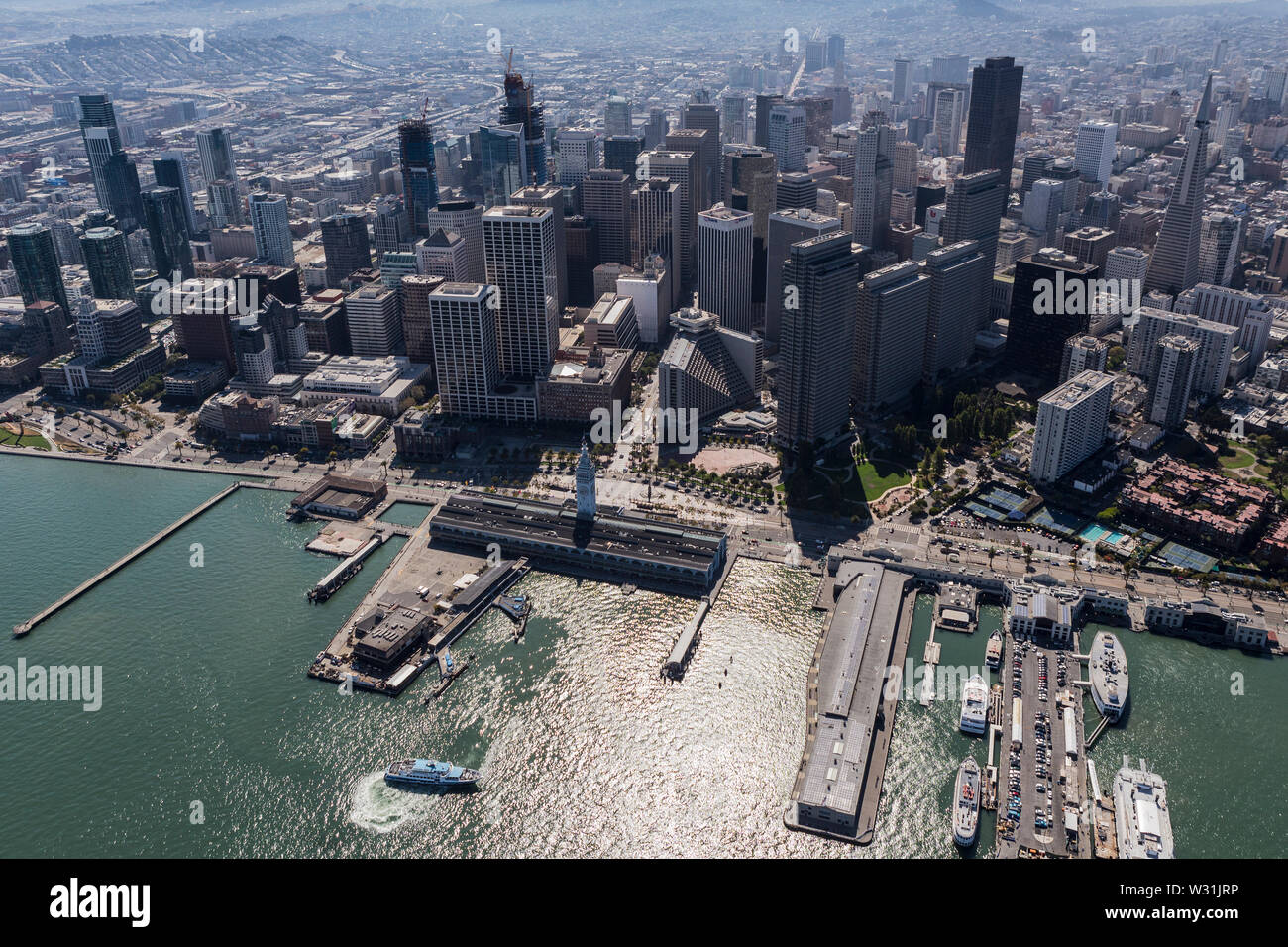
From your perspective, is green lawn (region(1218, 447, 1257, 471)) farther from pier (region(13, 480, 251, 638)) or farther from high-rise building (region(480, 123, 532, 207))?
high-rise building (region(480, 123, 532, 207))

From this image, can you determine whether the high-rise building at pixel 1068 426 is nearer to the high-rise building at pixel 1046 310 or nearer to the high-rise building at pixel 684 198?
the high-rise building at pixel 1046 310

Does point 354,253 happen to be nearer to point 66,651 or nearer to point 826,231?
point 826,231

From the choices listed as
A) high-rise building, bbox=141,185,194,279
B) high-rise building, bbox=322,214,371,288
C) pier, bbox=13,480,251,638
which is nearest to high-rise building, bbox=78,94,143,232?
high-rise building, bbox=141,185,194,279

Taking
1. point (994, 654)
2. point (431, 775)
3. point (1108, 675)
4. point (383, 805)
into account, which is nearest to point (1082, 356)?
point (994, 654)

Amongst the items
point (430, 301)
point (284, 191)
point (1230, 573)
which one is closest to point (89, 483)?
point (430, 301)

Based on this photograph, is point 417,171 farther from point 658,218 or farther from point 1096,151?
point 1096,151

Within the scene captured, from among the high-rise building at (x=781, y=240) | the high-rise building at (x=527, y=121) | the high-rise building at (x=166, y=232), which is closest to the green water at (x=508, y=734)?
the high-rise building at (x=781, y=240)
